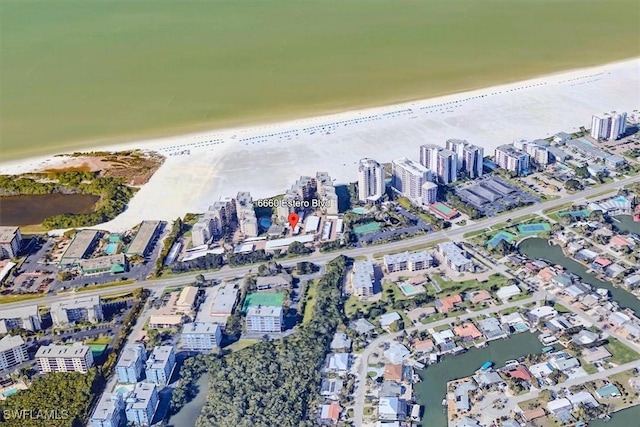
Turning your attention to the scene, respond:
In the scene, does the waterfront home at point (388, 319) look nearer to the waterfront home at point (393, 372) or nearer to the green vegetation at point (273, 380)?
the green vegetation at point (273, 380)

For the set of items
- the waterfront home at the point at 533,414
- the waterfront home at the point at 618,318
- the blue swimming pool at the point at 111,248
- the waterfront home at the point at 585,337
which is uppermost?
the blue swimming pool at the point at 111,248

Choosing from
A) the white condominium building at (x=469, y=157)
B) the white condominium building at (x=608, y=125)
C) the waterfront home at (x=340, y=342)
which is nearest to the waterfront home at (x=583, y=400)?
the waterfront home at (x=340, y=342)

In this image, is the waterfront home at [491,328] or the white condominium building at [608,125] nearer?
the waterfront home at [491,328]

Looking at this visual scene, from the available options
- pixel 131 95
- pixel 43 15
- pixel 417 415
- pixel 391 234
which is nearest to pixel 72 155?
pixel 131 95

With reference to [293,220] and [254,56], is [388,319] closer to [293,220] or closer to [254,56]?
[293,220]

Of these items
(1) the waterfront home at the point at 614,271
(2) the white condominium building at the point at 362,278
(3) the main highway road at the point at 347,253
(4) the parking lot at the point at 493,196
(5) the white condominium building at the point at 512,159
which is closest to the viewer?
(2) the white condominium building at the point at 362,278

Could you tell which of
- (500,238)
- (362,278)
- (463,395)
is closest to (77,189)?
Answer: (362,278)

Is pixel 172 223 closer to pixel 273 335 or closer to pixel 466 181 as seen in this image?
pixel 273 335
